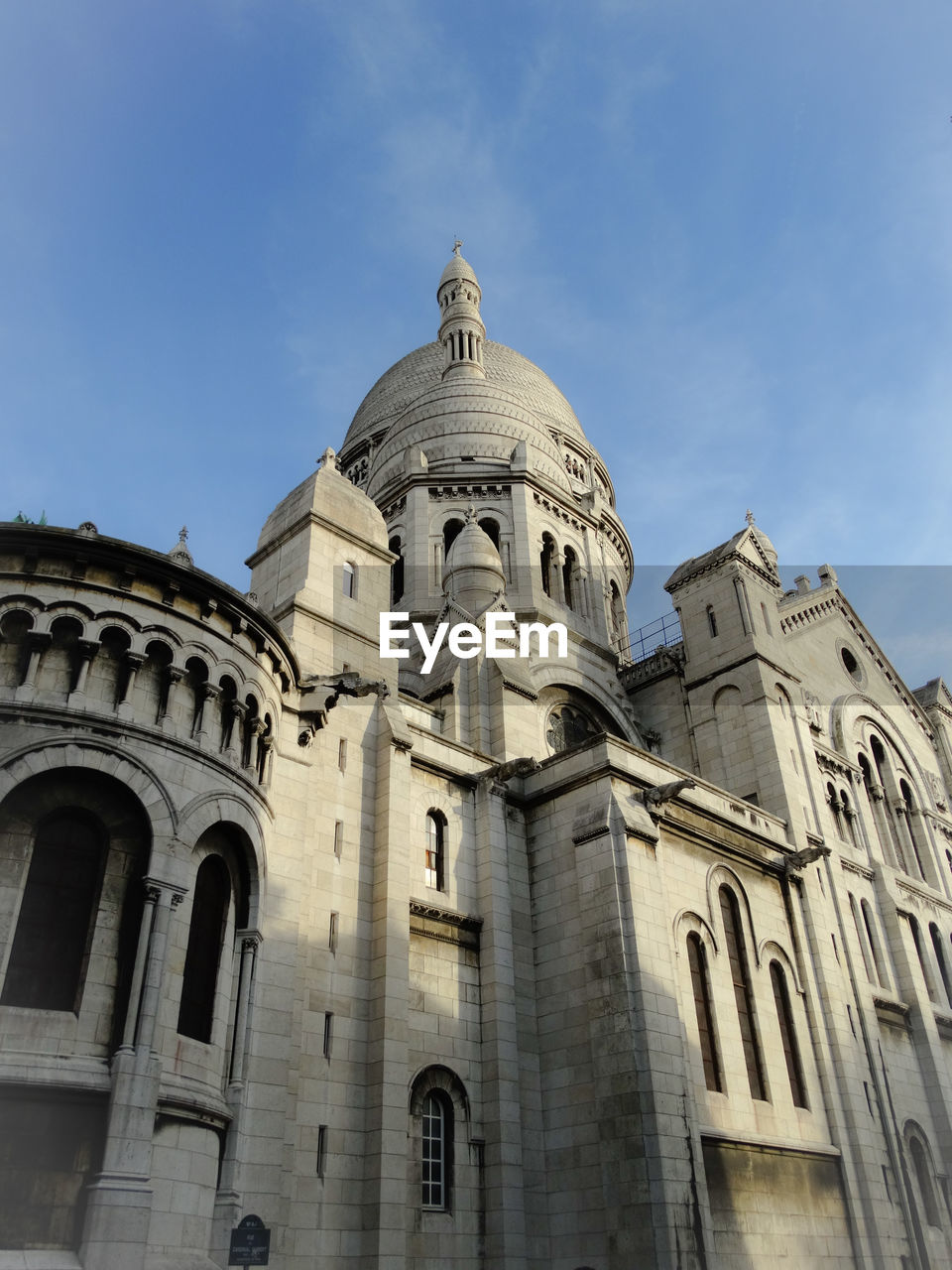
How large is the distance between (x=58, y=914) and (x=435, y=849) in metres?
10.7

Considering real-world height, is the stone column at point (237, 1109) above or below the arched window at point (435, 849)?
below

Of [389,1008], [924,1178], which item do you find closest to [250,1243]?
[389,1008]

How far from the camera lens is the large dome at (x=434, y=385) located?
55719 millimetres

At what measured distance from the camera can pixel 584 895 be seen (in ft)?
84.1

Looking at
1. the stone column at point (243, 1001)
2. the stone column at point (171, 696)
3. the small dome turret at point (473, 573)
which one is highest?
the small dome turret at point (473, 573)

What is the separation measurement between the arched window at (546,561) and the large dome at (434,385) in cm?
1207

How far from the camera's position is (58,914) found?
57.0ft

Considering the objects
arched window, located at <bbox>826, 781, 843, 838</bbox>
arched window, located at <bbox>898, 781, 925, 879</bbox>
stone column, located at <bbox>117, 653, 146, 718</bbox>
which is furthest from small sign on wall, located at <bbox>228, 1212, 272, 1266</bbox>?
arched window, located at <bbox>898, 781, 925, 879</bbox>

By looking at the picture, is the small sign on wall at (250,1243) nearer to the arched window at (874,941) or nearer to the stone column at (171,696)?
the stone column at (171,696)

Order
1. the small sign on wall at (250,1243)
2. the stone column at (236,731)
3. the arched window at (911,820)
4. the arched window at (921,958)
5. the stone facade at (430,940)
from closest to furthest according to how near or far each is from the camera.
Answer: the small sign on wall at (250,1243), the stone facade at (430,940), the stone column at (236,731), the arched window at (921,958), the arched window at (911,820)

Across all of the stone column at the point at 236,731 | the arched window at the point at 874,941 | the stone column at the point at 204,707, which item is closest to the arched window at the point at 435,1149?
the stone column at the point at 236,731

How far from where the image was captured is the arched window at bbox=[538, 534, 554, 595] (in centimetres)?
4350

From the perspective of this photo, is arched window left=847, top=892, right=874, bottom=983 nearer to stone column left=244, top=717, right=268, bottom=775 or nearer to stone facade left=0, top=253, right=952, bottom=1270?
stone facade left=0, top=253, right=952, bottom=1270

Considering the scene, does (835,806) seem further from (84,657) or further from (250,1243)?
(250,1243)
